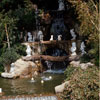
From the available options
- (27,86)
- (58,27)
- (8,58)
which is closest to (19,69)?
(8,58)

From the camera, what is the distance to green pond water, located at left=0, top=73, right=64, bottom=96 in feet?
33.3

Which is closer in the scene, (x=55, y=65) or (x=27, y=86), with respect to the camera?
(x=27, y=86)

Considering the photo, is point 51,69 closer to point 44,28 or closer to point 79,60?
point 79,60

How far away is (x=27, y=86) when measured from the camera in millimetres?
11289

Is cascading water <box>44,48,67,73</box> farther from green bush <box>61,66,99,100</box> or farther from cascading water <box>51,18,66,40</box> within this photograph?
green bush <box>61,66,99,100</box>

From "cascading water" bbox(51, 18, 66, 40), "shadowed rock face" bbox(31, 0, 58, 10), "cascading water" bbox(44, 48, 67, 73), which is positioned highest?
"shadowed rock face" bbox(31, 0, 58, 10)

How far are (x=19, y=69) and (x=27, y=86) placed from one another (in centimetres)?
284

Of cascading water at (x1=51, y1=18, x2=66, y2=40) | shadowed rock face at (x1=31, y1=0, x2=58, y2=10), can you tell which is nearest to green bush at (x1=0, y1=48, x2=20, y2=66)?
cascading water at (x1=51, y1=18, x2=66, y2=40)

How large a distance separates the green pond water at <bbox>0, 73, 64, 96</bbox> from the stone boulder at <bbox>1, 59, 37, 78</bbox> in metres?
0.50

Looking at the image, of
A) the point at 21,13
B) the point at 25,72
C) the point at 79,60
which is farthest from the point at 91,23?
the point at 21,13

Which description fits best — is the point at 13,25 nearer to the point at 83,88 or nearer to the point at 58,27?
the point at 58,27

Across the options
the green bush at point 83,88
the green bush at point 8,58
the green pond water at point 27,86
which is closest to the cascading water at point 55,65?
the green pond water at point 27,86

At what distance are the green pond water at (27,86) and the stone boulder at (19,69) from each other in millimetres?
504

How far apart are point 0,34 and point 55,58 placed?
201 inches
